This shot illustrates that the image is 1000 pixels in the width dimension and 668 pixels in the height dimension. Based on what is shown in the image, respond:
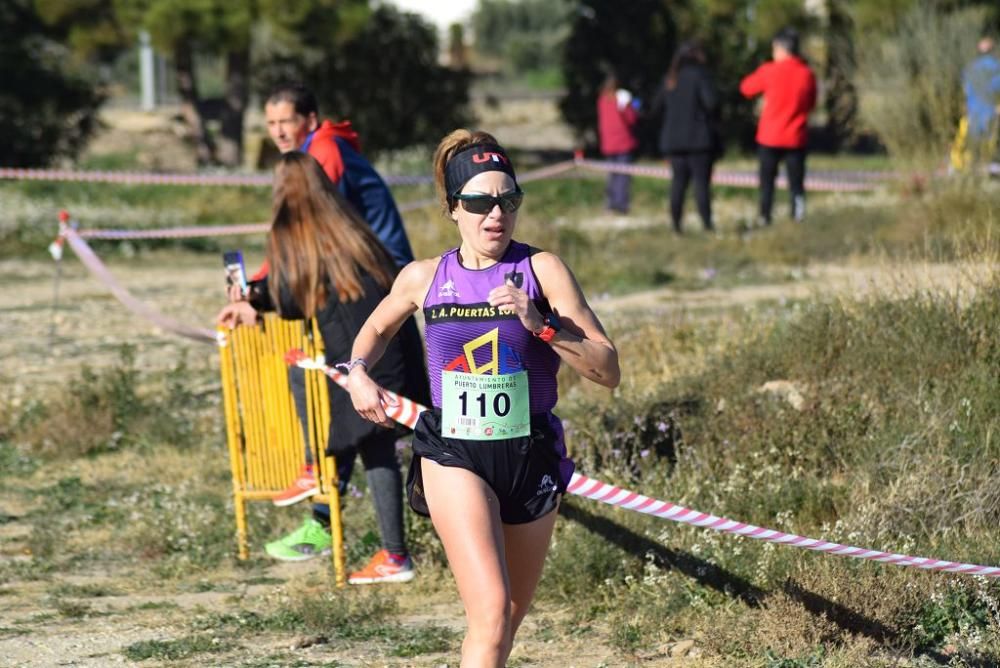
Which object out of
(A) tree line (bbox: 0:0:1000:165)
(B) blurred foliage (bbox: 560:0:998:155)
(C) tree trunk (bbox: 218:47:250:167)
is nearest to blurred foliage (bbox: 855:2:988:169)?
(A) tree line (bbox: 0:0:1000:165)

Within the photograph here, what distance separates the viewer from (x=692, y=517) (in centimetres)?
509

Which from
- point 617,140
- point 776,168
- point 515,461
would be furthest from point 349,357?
point 617,140

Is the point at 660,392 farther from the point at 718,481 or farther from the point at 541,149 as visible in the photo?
the point at 541,149

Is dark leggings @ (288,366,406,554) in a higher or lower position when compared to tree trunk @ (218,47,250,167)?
lower

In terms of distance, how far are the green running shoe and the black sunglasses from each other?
288cm

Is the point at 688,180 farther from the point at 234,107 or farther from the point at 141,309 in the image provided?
the point at 234,107

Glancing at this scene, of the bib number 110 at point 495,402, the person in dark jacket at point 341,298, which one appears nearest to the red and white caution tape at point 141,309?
the person in dark jacket at point 341,298

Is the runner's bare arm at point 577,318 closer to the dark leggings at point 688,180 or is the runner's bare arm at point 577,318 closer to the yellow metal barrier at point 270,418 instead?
the yellow metal barrier at point 270,418

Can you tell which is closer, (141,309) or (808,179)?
(141,309)

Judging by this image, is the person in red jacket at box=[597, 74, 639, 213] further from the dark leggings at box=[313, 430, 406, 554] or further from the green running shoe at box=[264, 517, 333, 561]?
the dark leggings at box=[313, 430, 406, 554]

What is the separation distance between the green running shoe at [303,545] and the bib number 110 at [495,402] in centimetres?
267

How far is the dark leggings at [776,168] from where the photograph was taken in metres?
14.6

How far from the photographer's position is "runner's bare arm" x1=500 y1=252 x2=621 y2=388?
431 centimetres

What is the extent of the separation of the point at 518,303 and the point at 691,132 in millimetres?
11256
